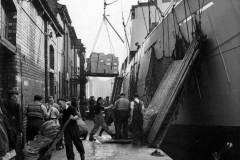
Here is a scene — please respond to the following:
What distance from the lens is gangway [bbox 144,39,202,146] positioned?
24.3 ft

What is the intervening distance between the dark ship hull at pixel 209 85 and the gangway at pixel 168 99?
241 mm

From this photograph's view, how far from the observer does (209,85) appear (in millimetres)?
8023

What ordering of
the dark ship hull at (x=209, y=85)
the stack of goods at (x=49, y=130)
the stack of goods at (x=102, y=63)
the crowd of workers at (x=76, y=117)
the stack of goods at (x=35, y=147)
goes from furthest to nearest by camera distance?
the stack of goods at (x=102, y=63)
the crowd of workers at (x=76, y=117)
the dark ship hull at (x=209, y=85)
the stack of goods at (x=49, y=130)
the stack of goods at (x=35, y=147)

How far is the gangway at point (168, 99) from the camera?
24.3 ft

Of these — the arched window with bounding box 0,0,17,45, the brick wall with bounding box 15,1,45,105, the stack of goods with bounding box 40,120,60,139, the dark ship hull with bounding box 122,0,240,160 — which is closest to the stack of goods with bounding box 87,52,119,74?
the brick wall with bounding box 15,1,45,105

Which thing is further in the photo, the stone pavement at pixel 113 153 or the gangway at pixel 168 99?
the stone pavement at pixel 113 153

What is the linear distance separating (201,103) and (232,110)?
150 centimetres

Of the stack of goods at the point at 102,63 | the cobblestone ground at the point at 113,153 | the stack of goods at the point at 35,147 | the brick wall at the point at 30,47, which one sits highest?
the stack of goods at the point at 102,63

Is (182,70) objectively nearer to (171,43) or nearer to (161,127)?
(161,127)

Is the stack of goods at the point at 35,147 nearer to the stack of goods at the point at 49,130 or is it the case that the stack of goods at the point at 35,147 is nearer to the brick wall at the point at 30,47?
the stack of goods at the point at 49,130

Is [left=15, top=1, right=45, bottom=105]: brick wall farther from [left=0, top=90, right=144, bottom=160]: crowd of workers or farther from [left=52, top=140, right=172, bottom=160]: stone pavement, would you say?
[left=52, top=140, right=172, bottom=160]: stone pavement

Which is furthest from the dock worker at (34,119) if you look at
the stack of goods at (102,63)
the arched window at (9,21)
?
the stack of goods at (102,63)

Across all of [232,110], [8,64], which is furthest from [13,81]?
[232,110]

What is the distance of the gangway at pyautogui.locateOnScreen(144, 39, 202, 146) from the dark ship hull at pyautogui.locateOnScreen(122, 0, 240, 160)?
24cm
